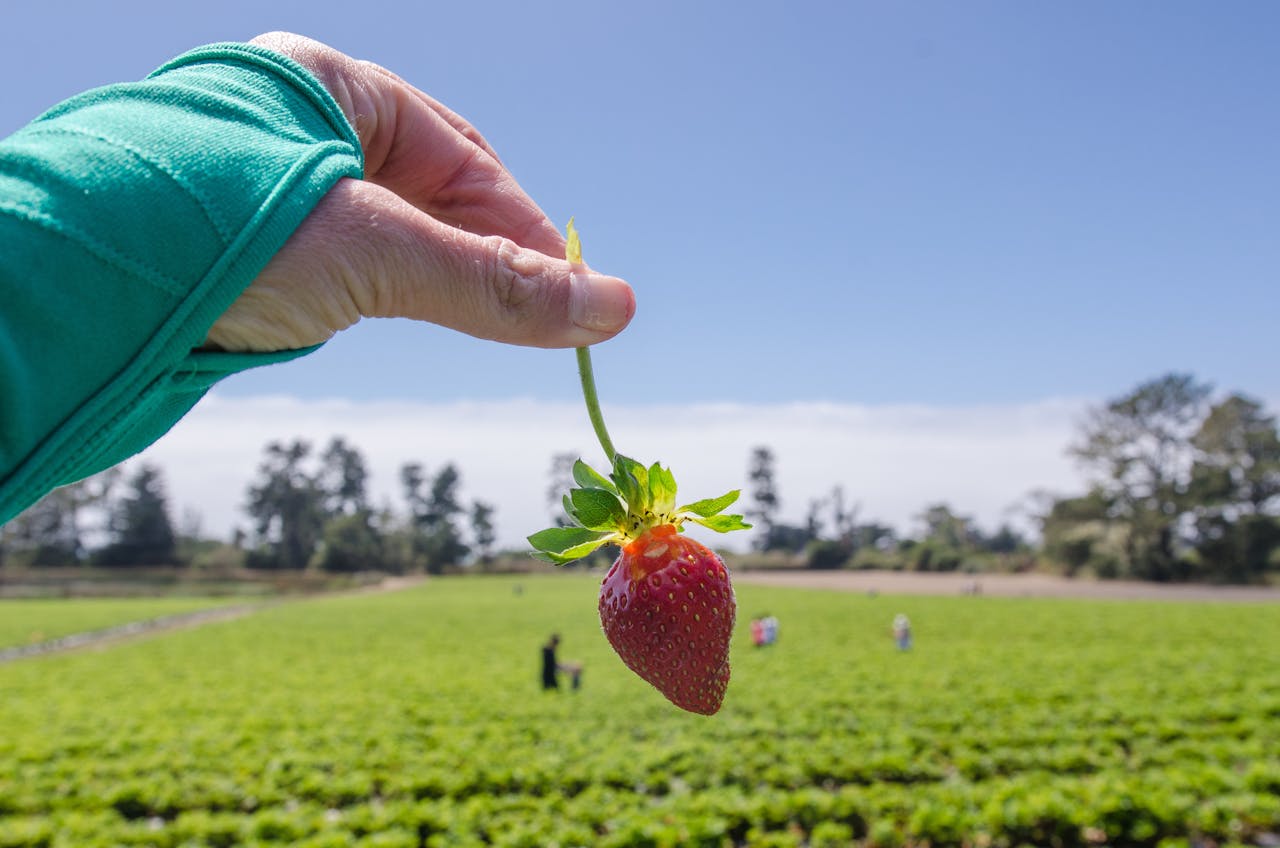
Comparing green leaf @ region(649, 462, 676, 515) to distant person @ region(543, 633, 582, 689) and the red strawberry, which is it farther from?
distant person @ region(543, 633, 582, 689)

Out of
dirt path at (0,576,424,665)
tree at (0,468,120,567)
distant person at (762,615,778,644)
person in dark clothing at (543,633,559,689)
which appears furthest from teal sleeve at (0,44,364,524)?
tree at (0,468,120,567)

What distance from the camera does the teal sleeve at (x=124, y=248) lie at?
56 centimetres

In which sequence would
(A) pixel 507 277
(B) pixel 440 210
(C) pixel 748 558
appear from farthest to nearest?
(C) pixel 748 558, (B) pixel 440 210, (A) pixel 507 277

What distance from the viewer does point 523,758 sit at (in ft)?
29.1

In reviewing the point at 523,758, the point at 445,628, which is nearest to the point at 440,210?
the point at 523,758

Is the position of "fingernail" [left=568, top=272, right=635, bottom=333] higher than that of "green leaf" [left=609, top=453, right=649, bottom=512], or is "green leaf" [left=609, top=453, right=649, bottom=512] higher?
"fingernail" [left=568, top=272, right=635, bottom=333]

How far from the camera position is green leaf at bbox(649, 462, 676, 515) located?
787 mm

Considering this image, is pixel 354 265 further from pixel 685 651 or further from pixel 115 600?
pixel 115 600

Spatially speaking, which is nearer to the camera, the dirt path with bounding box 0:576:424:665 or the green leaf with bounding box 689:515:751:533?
the green leaf with bounding box 689:515:751:533

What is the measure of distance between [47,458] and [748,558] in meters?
61.7

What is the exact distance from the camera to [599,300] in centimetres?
87

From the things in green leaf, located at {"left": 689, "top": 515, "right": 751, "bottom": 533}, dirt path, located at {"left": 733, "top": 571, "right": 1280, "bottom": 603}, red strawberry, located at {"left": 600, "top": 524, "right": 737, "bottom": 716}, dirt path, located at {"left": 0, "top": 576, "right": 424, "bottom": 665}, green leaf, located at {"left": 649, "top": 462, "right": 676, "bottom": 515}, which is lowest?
dirt path, located at {"left": 0, "top": 576, "right": 424, "bottom": 665}

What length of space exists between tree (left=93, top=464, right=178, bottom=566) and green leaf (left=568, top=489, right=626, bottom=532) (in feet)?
214

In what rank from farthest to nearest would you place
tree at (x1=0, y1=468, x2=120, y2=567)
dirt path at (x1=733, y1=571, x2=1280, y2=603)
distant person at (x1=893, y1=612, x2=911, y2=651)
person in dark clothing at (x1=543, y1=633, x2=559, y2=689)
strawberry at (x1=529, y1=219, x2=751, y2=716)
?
tree at (x1=0, y1=468, x2=120, y2=567) < dirt path at (x1=733, y1=571, x2=1280, y2=603) < distant person at (x1=893, y1=612, x2=911, y2=651) < person in dark clothing at (x1=543, y1=633, x2=559, y2=689) < strawberry at (x1=529, y1=219, x2=751, y2=716)
